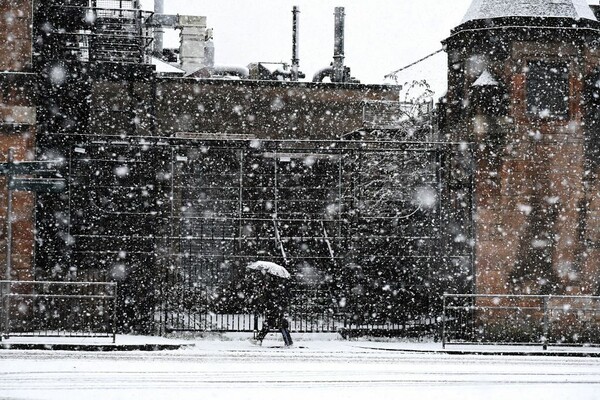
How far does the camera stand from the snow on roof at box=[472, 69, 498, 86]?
18.6 meters

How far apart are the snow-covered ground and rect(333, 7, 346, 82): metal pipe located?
65.9ft

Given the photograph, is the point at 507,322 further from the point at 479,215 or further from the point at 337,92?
the point at 337,92

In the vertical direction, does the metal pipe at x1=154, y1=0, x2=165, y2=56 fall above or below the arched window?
above

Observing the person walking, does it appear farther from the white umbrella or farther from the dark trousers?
the white umbrella

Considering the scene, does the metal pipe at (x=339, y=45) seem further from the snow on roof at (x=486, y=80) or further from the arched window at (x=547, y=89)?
the arched window at (x=547, y=89)

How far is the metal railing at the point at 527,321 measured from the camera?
18.1 m

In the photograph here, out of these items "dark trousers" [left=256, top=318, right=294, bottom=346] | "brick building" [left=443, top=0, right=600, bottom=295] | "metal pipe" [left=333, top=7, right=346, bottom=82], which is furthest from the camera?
"metal pipe" [left=333, top=7, right=346, bottom=82]

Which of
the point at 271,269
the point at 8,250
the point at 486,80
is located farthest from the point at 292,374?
the point at 486,80

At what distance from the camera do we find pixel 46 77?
735 inches

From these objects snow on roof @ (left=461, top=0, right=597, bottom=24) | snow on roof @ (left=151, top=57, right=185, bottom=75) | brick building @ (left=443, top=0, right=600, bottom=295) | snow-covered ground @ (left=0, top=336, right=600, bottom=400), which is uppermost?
snow on roof @ (left=151, top=57, right=185, bottom=75)

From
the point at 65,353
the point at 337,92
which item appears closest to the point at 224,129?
the point at 337,92

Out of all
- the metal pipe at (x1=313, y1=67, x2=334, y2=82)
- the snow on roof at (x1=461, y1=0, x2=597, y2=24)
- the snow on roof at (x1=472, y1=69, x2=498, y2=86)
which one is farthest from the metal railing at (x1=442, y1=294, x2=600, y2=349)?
the metal pipe at (x1=313, y1=67, x2=334, y2=82)

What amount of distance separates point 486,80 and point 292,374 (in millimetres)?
8957

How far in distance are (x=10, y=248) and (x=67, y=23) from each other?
290 inches
